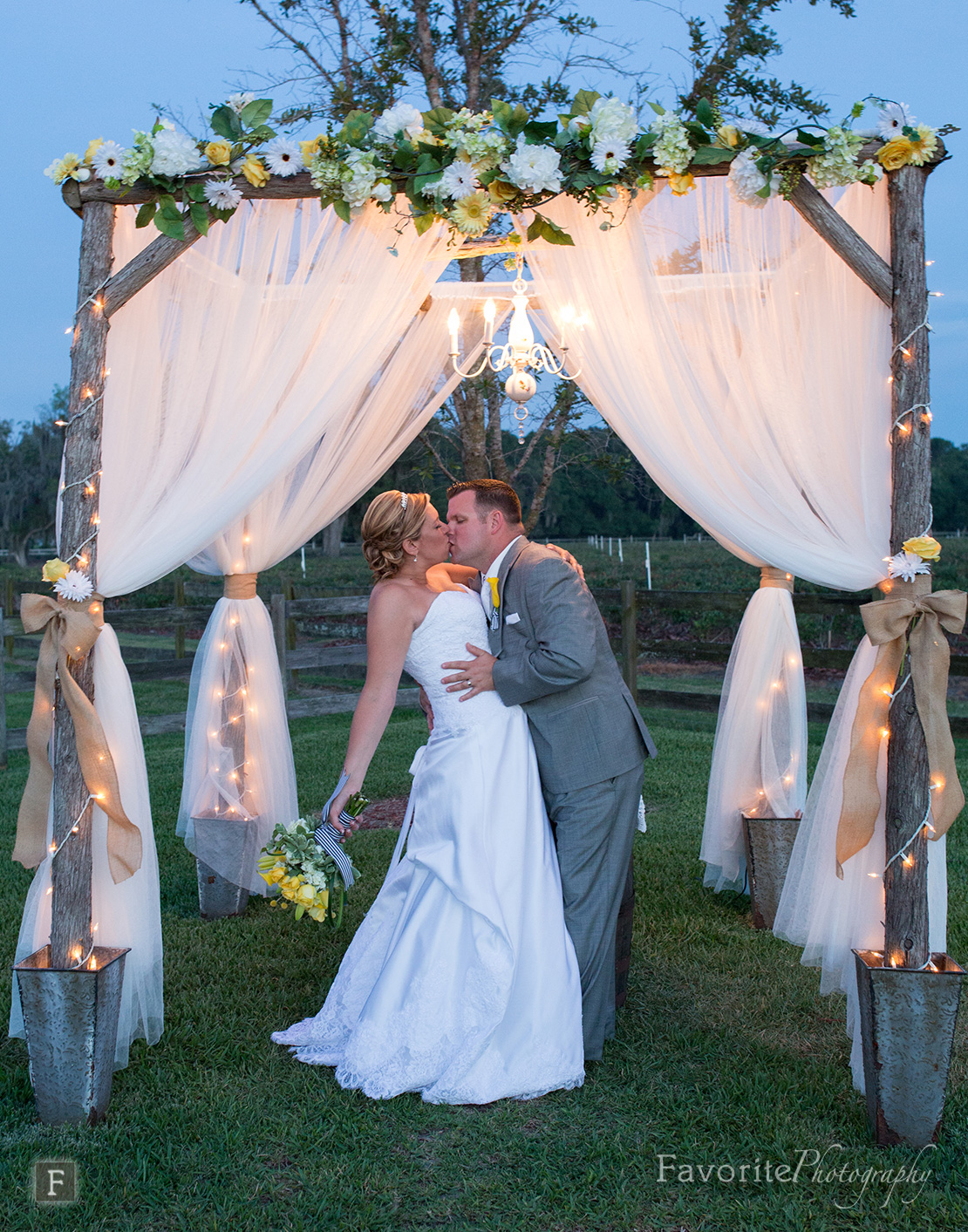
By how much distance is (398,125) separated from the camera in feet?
10.0

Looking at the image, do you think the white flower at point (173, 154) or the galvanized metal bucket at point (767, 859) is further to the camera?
the galvanized metal bucket at point (767, 859)

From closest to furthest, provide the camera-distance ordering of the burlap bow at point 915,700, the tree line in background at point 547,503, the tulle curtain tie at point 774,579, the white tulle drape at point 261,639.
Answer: the burlap bow at point 915,700 < the white tulle drape at point 261,639 < the tulle curtain tie at point 774,579 < the tree line in background at point 547,503

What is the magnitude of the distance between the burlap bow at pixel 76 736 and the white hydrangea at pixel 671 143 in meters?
2.22

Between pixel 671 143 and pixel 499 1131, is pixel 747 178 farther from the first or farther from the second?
pixel 499 1131

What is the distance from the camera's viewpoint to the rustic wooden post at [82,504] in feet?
9.97

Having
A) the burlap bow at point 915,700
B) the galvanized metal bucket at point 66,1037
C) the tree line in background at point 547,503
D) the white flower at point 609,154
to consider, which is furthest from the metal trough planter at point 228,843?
the tree line in background at point 547,503

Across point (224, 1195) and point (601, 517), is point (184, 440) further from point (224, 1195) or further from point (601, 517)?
point (601, 517)

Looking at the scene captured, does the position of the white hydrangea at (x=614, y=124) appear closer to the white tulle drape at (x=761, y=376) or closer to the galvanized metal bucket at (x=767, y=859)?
the white tulle drape at (x=761, y=376)

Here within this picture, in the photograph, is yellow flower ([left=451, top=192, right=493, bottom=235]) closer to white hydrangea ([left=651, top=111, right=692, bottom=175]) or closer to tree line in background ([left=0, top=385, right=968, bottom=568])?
white hydrangea ([left=651, top=111, right=692, bottom=175])

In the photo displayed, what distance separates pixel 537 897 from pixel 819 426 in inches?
69.4

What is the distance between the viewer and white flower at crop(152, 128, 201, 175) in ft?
9.84

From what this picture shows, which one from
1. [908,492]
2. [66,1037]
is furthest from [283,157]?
[66,1037]

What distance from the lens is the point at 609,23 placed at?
298 inches

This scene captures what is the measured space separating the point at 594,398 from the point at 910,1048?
7.38 ft
